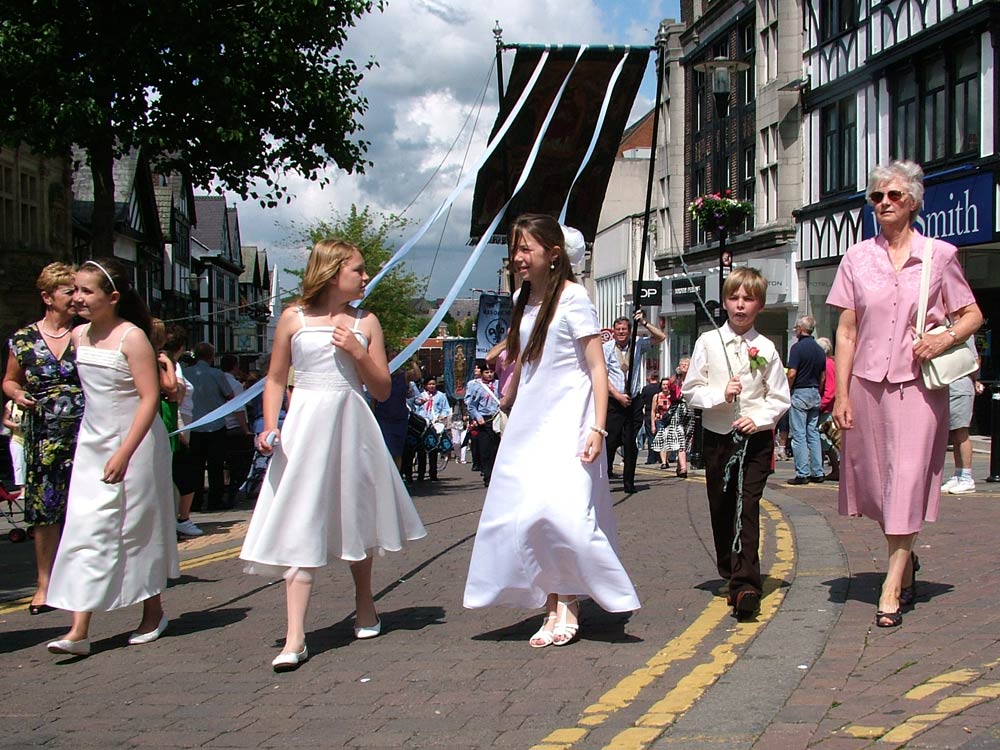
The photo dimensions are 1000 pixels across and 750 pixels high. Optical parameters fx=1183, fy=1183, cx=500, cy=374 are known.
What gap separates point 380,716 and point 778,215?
28.3 metres

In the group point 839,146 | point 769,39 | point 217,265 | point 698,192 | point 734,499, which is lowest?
point 734,499

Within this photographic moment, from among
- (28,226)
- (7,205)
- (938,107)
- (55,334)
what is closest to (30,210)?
(28,226)

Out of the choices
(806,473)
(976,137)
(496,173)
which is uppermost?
(976,137)

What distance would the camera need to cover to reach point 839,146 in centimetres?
2819

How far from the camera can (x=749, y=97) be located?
34094 millimetres

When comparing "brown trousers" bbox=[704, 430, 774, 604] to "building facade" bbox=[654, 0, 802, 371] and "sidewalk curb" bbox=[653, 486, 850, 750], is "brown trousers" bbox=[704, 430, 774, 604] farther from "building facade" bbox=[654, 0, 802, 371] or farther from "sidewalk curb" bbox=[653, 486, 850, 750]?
"building facade" bbox=[654, 0, 802, 371]

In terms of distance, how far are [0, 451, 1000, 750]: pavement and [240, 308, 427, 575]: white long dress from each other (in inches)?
19.4

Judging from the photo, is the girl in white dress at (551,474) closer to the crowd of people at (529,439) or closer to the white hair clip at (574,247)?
the crowd of people at (529,439)

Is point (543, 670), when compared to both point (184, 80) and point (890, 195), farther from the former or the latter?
point (184, 80)

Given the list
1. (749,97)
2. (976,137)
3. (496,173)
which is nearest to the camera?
(496,173)

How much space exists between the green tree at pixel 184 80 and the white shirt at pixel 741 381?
12659 millimetres

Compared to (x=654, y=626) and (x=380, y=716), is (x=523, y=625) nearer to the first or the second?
(x=654, y=626)

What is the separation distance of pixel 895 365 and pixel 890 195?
0.80 m

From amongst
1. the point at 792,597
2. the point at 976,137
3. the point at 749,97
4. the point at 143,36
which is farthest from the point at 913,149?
the point at 792,597
